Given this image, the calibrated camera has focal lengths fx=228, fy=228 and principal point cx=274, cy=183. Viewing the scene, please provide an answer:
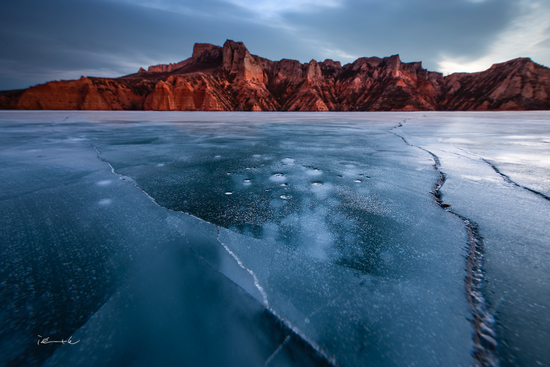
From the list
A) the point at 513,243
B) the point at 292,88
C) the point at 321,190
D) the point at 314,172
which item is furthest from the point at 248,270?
the point at 292,88

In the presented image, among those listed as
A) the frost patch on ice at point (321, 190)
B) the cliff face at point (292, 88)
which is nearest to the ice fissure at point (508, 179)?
the frost patch on ice at point (321, 190)

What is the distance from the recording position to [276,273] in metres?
1.28

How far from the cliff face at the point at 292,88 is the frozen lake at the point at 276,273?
6538cm

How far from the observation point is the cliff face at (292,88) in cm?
6188

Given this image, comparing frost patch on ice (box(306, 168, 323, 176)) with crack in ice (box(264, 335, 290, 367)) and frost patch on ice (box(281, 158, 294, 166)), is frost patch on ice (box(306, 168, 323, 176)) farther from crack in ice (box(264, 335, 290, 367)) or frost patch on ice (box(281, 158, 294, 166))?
crack in ice (box(264, 335, 290, 367))

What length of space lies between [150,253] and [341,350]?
1222 millimetres

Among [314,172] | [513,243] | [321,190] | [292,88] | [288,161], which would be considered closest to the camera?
[513,243]

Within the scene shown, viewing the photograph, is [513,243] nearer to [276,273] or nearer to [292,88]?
[276,273]

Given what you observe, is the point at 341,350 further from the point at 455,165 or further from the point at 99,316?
the point at 455,165

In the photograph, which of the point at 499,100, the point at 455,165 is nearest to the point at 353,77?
the point at 499,100

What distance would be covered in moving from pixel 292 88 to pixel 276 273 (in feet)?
310

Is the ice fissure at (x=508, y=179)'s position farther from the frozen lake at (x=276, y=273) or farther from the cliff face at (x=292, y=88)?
the cliff face at (x=292, y=88)

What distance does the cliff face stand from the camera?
61875 mm

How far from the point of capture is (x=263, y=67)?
93000 millimetres
